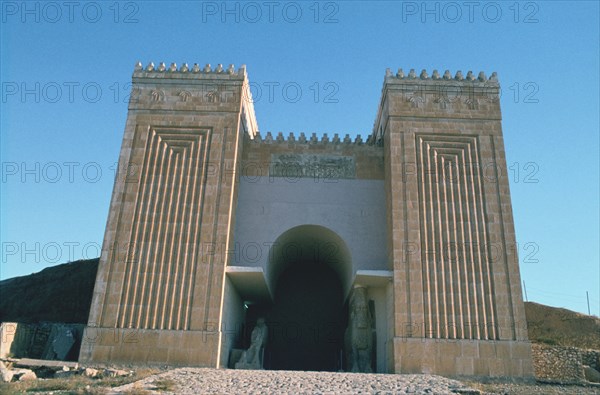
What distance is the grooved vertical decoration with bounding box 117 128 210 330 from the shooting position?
12812mm

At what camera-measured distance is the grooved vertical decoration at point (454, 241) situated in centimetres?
1276

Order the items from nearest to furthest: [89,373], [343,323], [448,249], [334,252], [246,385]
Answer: [246,385] < [89,373] < [448,249] < [334,252] < [343,323]

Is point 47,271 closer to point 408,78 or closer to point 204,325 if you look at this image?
point 204,325

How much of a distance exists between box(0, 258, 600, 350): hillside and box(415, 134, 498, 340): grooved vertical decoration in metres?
4.58

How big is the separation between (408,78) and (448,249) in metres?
5.20

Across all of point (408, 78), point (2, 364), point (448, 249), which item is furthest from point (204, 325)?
point (408, 78)

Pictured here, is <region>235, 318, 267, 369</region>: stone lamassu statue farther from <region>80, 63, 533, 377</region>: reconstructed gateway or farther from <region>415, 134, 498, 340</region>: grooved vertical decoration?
<region>415, 134, 498, 340</region>: grooved vertical decoration

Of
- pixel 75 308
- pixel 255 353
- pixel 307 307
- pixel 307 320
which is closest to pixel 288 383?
pixel 255 353

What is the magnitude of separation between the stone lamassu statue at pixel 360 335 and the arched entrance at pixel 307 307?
1.87 m

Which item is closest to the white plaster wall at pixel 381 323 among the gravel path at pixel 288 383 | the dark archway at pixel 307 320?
the gravel path at pixel 288 383

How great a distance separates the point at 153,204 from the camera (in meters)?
13.9

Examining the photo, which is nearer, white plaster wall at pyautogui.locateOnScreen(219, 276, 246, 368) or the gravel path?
the gravel path

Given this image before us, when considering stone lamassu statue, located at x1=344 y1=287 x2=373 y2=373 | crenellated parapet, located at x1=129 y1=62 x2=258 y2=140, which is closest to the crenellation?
crenellated parapet, located at x1=129 y1=62 x2=258 y2=140

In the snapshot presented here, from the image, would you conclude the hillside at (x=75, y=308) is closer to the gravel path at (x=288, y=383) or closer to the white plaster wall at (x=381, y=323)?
the white plaster wall at (x=381, y=323)
